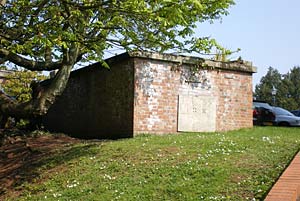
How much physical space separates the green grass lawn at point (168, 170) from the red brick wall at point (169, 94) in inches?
85.0

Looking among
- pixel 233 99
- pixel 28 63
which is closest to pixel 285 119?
pixel 233 99

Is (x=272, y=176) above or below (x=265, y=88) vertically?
below

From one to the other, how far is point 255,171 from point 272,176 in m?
0.39

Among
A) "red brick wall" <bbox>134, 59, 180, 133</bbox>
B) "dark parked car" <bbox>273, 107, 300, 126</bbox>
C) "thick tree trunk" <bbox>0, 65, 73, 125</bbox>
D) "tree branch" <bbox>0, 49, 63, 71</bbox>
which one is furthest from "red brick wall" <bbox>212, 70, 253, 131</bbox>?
"dark parked car" <bbox>273, 107, 300, 126</bbox>

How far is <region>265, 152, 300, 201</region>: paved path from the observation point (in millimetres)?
5617

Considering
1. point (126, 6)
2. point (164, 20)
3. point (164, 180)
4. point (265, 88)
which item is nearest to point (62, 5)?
point (126, 6)

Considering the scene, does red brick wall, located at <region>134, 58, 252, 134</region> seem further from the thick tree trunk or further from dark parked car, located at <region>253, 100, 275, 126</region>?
dark parked car, located at <region>253, 100, 275, 126</region>

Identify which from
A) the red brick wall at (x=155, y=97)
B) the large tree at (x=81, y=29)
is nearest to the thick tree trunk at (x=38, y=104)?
the large tree at (x=81, y=29)

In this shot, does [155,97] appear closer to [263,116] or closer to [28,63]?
[28,63]

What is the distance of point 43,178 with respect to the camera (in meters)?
8.90

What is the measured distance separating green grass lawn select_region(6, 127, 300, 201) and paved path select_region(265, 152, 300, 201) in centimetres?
16

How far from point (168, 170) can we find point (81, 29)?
3636mm

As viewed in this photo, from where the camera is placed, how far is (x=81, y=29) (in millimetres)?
9094

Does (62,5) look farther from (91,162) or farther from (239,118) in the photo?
(239,118)
